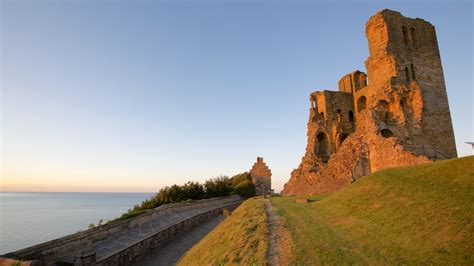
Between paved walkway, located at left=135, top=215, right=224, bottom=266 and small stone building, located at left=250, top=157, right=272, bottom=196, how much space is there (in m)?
18.3

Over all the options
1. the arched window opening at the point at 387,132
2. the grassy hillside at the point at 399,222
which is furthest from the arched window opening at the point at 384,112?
the grassy hillside at the point at 399,222

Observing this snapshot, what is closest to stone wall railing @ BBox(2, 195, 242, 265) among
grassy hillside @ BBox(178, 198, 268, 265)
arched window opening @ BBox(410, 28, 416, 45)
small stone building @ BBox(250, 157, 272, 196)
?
grassy hillside @ BBox(178, 198, 268, 265)

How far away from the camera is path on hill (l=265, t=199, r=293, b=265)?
6463 mm

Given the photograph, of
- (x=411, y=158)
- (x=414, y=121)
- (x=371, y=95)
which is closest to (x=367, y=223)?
(x=411, y=158)

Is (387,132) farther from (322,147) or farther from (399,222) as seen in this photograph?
(399,222)

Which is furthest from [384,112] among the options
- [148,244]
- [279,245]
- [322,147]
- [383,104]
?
[148,244]

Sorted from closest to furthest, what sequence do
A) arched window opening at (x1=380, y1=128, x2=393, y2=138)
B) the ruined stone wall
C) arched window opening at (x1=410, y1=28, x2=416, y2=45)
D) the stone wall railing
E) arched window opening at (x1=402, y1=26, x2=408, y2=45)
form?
the stone wall railing, the ruined stone wall, arched window opening at (x1=380, y1=128, x2=393, y2=138), arched window opening at (x1=410, y1=28, x2=416, y2=45), arched window opening at (x1=402, y1=26, x2=408, y2=45)

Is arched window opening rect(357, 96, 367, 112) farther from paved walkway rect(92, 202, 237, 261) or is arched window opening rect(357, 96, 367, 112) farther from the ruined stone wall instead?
paved walkway rect(92, 202, 237, 261)

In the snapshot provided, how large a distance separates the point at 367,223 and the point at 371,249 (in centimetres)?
190

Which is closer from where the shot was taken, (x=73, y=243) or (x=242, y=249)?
(x=242, y=249)

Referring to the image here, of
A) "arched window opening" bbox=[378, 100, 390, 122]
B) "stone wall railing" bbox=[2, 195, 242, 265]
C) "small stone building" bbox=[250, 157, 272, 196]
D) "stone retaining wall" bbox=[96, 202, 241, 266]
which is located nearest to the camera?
"stone wall railing" bbox=[2, 195, 242, 265]

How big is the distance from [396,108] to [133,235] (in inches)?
858

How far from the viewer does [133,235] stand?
13.0 metres

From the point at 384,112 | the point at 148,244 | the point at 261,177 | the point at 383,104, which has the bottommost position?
the point at 148,244
